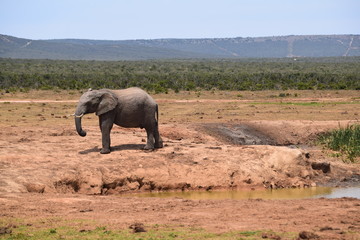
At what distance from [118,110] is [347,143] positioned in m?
8.72

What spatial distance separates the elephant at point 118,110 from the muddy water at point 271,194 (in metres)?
2.38

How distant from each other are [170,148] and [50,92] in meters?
28.5

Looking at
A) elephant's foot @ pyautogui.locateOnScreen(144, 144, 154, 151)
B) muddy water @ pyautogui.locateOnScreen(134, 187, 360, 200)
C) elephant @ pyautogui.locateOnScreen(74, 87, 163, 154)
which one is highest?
elephant @ pyautogui.locateOnScreen(74, 87, 163, 154)

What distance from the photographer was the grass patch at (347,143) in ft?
74.6

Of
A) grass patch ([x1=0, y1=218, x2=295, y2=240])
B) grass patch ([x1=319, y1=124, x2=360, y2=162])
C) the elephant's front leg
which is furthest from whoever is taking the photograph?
grass patch ([x1=319, y1=124, x2=360, y2=162])

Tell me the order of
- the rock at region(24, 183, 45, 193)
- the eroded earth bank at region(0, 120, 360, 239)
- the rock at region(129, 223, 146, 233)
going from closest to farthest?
the rock at region(129, 223, 146, 233)
the eroded earth bank at region(0, 120, 360, 239)
the rock at region(24, 183, 45, 193)

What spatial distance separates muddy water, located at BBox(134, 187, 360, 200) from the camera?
17.7 metres

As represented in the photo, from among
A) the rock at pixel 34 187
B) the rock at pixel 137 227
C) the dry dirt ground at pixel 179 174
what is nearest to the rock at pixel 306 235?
the dry dirt ground at pixel 179 174

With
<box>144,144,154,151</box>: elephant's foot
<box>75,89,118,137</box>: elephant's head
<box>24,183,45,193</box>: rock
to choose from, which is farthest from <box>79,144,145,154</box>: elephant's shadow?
<box>24,183,45,193</box>: rock

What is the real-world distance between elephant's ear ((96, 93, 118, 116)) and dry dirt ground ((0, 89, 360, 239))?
4.20 ft

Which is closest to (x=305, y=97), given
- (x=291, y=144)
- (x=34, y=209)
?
(x=291, y=144)

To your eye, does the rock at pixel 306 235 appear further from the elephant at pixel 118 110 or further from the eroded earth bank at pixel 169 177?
the elephant at pixel 118 110

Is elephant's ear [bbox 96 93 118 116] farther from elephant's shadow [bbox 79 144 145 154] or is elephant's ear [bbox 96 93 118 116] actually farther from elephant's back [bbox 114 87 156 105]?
elephant's shadow [bbox 79 144 145 154]

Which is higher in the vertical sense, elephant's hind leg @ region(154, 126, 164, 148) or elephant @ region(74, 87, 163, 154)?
elephant @ region(74, 87, 163, 154)
